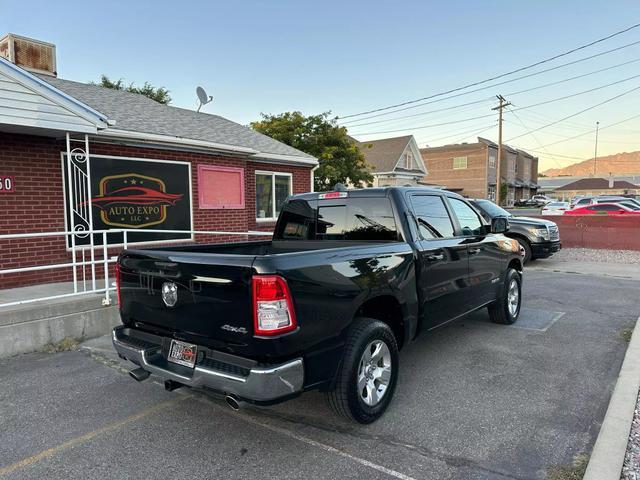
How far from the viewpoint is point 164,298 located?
327 centimetres

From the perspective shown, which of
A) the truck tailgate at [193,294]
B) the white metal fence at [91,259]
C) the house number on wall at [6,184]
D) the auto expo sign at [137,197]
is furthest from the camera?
the auto expo sign at [137,197]

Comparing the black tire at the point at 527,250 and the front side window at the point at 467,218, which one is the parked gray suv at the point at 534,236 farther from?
the front side window at the point at 467,218

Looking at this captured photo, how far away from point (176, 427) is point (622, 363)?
4446 mm

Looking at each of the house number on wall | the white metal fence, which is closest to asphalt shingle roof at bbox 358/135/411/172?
the white metal fence

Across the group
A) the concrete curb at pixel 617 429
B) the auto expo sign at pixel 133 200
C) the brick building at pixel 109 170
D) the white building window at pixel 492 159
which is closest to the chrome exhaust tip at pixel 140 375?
the concrete curb at pixel 617 429

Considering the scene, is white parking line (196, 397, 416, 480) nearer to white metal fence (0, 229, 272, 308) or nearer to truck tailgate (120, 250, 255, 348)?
truck tailgate (120, 250, 255, 348)

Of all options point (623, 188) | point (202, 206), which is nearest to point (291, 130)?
point (202, 206)

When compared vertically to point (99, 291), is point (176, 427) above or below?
below

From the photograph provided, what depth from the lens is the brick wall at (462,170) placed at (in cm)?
5328

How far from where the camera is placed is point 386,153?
33.5m

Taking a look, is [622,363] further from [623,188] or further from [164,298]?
[623,188]

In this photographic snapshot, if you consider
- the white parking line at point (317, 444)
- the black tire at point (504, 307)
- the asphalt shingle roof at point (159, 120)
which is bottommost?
the white parking line at point (317, 444)

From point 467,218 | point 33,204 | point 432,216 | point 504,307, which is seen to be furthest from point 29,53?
point 504,307

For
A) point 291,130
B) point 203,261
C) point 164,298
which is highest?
point 291,130
